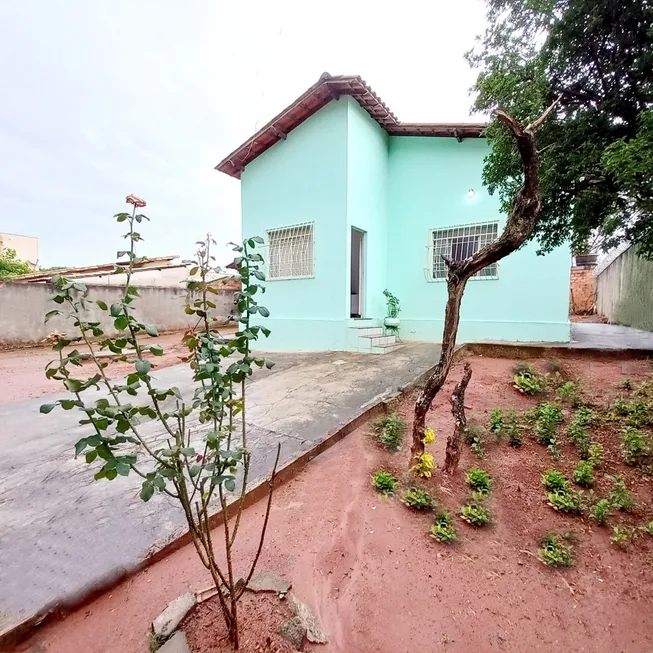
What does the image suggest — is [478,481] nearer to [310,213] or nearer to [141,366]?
[141,366]

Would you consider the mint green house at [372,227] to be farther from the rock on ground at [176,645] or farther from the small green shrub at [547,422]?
the rock on ground at [176,645]

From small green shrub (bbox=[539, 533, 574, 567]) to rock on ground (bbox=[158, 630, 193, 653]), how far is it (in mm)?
1855

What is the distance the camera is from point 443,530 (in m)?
1.95

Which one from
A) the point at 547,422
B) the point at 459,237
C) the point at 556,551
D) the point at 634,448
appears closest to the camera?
the point at 556,551

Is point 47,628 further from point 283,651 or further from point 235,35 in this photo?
point 235,35

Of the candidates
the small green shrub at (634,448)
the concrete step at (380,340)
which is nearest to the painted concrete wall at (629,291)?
the concrete step at (380,340)

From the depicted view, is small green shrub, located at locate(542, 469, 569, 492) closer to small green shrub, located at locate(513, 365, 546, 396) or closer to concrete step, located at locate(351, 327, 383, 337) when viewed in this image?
small green shrub, located at locate(513, 365, 546, 396)

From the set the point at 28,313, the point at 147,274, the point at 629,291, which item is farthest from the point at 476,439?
the point at 147,274

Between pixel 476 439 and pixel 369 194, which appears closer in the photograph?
pixel 476 439

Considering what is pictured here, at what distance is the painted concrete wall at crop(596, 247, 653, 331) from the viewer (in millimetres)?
7329

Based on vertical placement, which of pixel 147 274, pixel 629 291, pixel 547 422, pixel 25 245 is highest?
pixel 25 245

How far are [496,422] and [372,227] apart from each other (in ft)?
16.2

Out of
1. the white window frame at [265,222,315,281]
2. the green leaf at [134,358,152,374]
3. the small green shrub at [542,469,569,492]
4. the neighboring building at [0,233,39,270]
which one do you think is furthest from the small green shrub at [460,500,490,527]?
the neighboring building at [0,233,39,270]

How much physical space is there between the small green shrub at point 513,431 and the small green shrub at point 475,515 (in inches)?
39.6
